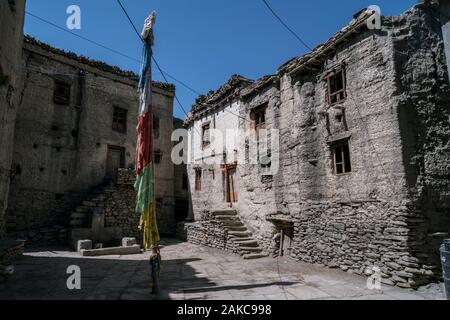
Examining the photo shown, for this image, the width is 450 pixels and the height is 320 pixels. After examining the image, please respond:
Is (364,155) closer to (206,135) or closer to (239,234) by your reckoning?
(239,234)

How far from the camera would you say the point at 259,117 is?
14352mm

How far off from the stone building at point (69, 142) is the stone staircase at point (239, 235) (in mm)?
5842

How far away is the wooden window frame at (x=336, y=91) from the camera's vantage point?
1000cm

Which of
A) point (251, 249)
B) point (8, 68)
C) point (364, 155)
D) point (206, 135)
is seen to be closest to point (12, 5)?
point (8, 68)

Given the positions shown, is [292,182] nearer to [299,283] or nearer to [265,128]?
[265,128]

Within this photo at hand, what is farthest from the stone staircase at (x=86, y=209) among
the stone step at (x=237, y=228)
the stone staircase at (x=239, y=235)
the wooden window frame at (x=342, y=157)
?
the wooden window frame at (x=342, y=157)

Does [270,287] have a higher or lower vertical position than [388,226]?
lower

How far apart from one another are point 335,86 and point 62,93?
48.2ft

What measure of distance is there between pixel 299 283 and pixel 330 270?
2.24m

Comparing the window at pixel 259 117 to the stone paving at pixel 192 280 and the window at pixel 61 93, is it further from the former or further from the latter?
the window at pixel 61 93

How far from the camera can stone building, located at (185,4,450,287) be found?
7969mm

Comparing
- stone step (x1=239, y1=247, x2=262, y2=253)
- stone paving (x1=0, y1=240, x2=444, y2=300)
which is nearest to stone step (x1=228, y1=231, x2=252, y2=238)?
stone step (x1=239, y1=247, x2=262, y2=253)

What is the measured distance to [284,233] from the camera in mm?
11984

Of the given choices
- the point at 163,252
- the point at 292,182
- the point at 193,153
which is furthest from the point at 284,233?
the point at 193,153
